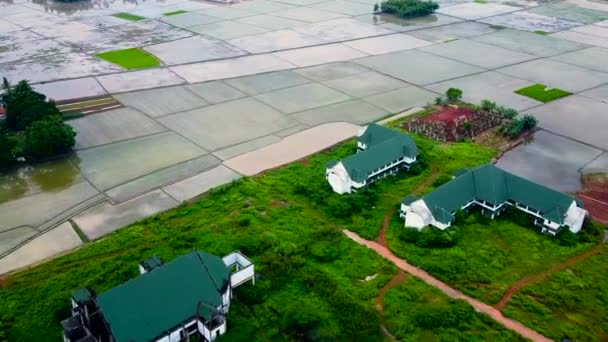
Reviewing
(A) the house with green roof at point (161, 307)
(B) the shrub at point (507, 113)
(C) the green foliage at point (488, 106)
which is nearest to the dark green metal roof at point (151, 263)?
(A) the house with green roof at point (161, 307)

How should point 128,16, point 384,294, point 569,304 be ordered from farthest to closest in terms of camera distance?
Result: 1. point 128,16
2. point 384,294
3. point 569,304

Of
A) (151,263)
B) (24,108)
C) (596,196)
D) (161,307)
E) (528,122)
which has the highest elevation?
(24,108)

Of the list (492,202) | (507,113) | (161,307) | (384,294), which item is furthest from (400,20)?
(161,307)

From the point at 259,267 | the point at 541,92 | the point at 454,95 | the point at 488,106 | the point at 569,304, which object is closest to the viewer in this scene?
the point at 569,304

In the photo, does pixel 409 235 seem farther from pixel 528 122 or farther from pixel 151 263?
pixel 528 122

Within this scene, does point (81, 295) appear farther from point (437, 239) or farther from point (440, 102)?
point (440, 102)

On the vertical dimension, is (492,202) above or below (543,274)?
above

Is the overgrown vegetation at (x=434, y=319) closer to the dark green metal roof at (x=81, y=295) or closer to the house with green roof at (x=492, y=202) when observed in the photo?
the house with green roof at (x=492, y=202)

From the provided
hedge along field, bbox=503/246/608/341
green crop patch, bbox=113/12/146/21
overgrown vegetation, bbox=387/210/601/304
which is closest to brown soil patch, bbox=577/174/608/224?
overgrown vegetation, bbox=387/210/601/304

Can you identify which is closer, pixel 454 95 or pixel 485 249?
pixel 485 249
